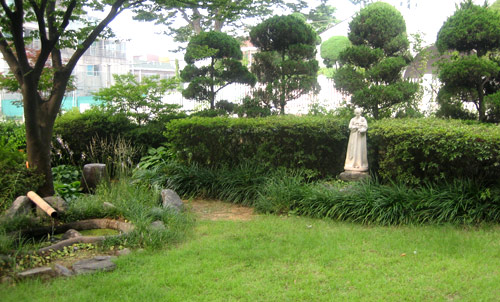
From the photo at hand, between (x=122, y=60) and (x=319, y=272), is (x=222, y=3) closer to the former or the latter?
(x=319, y=272)

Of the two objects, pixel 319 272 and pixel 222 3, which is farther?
pixel 222 3

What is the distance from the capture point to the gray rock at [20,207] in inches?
254

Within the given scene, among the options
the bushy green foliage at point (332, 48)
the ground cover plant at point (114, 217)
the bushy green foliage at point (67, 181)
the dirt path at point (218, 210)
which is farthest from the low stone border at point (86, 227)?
the bushy green foliage at point (332, 48)

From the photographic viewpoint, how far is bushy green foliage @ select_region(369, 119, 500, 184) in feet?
20.9

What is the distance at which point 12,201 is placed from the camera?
7199mm

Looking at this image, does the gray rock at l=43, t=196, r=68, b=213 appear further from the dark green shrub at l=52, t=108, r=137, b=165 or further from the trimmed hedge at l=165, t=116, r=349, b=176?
the dark green shrub at l=52, t=108, r=137, b=165

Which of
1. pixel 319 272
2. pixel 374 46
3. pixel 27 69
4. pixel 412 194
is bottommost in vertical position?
pixel 319 272

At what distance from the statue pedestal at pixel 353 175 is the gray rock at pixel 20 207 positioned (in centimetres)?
503

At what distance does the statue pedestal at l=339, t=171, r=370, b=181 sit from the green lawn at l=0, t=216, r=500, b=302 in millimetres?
1582

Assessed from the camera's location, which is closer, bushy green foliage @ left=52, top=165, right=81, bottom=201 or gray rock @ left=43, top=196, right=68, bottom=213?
gray rock @ left=43, top=196, right=68, bottom=213

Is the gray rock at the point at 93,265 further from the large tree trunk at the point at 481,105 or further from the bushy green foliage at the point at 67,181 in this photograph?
the large tree trunk at the point at 481,105

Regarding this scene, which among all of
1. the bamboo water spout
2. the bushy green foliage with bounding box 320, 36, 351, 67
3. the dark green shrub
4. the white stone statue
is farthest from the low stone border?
the bushy green foliage with bounding box 320, 36, 351, 67

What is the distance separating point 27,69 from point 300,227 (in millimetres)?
4702

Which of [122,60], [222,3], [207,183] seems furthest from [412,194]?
[122,60]
